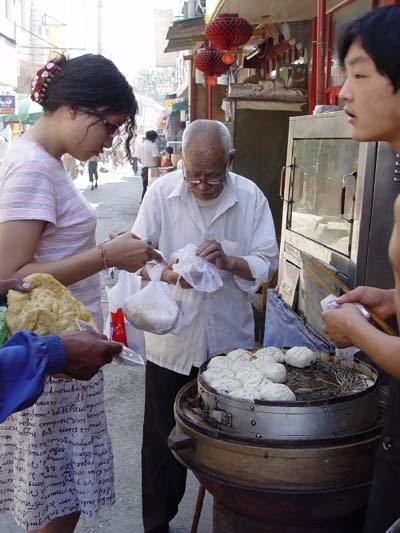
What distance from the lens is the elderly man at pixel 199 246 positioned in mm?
2852

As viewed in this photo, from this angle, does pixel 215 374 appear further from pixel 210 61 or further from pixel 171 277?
pixel 210 61

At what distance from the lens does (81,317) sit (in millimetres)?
2082

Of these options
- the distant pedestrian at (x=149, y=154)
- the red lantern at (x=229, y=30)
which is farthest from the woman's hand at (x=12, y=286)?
the distant pedestrian at (x=149, y=154)

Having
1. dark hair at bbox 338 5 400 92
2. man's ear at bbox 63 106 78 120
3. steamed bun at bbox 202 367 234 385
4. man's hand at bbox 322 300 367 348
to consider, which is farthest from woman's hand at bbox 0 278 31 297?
dark hair at bbox 338 5 400 92

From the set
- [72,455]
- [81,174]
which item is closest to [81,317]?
[72,455]

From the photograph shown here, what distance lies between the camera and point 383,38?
1.64 meters

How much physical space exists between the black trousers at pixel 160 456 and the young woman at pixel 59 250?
63cm

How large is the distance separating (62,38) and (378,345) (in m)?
45.0

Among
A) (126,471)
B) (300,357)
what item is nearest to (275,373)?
(300,357)

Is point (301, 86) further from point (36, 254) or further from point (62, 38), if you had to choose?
point (62, 38)

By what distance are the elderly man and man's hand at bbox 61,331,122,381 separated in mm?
1004

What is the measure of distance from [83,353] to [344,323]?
802mm

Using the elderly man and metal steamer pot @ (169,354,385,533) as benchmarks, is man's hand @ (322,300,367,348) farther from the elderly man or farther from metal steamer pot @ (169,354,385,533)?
the elderly man

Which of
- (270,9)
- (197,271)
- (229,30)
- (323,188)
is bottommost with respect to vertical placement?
(197,271)
